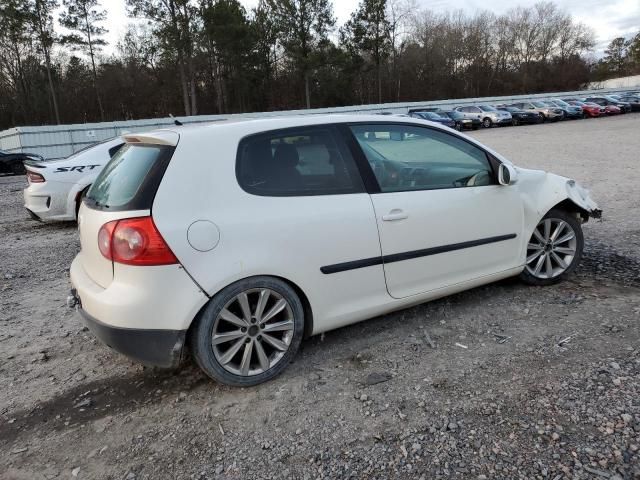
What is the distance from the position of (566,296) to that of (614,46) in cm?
10413

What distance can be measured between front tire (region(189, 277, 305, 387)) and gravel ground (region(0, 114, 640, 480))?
0.45 feet

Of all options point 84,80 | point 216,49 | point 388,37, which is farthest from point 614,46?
point 84,80

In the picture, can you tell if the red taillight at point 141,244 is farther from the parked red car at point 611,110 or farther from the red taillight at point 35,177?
the parked red car at point 611,110

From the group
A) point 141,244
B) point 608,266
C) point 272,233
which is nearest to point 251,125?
point 272,233

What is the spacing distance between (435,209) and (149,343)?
2.05 meters

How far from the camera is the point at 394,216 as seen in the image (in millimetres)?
3297

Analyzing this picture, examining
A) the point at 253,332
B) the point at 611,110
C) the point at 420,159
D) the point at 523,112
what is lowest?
the point at 253,332

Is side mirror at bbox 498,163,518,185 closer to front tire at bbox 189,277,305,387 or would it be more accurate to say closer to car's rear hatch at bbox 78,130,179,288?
Result: front tire at bbox 189,277,305,387

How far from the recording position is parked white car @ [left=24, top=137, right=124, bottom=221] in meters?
7.48

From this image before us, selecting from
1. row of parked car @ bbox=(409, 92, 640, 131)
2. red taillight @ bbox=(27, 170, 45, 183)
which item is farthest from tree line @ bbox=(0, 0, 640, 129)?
red taillight @ bbox=(27, 170, 45, 183)

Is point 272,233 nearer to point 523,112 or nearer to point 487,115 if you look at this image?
point 487,115

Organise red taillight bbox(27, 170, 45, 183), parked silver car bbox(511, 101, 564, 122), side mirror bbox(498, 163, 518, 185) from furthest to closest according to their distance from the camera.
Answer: parked silver car bbox(511, 101, 564, 122) < red taillight bbox(27, 170, 45, 183) < side mirror bbox(498, 163, 518, 185)

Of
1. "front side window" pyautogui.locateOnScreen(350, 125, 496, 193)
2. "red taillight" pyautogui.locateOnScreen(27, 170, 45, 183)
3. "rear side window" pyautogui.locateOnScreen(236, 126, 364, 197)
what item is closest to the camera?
"rear side window" pyautogui.locateOnScreen(236, 126, 364, 197)

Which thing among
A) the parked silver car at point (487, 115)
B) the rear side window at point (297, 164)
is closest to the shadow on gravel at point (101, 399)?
the rear side window at point (297, 164)
